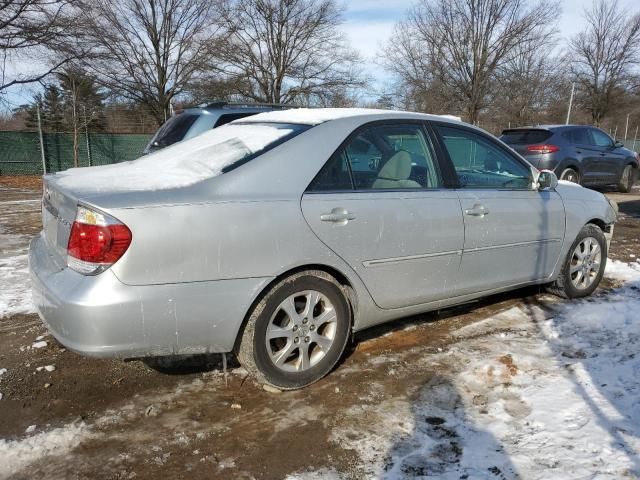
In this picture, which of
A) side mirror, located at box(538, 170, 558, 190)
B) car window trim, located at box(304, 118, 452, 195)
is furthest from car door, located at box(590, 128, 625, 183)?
car window trim, located at box(304, 118, 452, 195)

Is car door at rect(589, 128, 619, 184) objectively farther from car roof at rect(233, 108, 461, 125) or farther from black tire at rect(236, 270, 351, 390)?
black tire at rect(236, 270, 351, 390)

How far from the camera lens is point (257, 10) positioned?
26.9m

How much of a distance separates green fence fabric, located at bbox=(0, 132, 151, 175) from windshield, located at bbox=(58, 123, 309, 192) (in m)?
17.7

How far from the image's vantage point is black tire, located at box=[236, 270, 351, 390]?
2.81 m

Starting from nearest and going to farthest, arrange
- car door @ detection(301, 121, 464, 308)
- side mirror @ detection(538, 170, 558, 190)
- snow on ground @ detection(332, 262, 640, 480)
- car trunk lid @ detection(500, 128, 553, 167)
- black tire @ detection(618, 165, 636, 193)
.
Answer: snow on ground @ detection(332, 262, 640, 480)
car door @ detection(301, 121, 464, 308)
side mirror @ detection(538, 170, 558, 190)
car trunk lid @ detection(500, 128, 553, 167)
black tire @ detection(618, 165, 636, 193)

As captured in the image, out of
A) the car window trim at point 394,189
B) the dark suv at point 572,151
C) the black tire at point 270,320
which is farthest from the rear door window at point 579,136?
the black tire at point 270,320

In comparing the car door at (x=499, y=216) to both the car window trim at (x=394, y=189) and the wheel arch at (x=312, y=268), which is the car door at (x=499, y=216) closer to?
the car window trim at (x=394, y=189)

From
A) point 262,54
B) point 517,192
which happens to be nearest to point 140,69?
point 262,54

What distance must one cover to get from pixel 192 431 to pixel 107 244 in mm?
1024

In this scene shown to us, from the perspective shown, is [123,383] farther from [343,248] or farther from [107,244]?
[343,248]

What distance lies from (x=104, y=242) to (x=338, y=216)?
49.0 inches

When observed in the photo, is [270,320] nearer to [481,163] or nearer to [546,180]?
[481,163]

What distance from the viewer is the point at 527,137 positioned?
1087 cm

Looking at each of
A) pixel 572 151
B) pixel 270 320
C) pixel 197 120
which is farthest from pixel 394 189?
pixel 572 151
